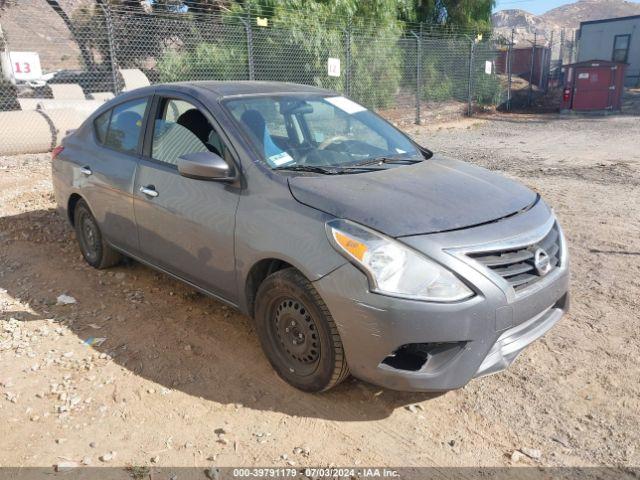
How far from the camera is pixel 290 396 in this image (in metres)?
3.10

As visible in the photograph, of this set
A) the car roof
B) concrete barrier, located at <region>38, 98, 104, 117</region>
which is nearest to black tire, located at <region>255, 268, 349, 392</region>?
the car roof

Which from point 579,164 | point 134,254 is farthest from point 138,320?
point 579,164

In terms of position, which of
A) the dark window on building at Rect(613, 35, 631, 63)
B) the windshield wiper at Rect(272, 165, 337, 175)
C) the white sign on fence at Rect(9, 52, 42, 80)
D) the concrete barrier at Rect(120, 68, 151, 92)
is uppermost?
the dark window on building at Rect(613, 35, 631, 63)

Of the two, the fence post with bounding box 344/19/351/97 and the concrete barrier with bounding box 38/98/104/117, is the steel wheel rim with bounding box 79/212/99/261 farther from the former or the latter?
the fence post with bounding box 344/19/351/97

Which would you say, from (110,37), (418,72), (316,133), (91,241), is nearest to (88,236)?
(91,241)

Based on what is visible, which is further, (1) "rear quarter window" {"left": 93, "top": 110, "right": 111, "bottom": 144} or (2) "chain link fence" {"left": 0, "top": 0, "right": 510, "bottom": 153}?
(2) "chain link fence" {"left": 0, "top": 0, "right": 510, "bottom": 153}

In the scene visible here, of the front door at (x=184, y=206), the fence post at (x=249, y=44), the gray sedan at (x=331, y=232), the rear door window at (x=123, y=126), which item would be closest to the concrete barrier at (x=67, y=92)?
the fence post at (x=249, y=44)

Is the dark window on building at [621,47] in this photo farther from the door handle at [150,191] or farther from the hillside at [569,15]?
the hillside at [569,15]

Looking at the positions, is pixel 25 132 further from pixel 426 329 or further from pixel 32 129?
pixel 426 329

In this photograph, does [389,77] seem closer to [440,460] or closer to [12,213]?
[12,213]

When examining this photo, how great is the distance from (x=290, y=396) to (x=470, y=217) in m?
1.42

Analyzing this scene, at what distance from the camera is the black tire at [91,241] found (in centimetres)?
475

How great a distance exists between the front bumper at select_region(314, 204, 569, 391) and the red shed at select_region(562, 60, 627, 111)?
20.1m

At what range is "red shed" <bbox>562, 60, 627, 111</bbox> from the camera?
1952 cm
